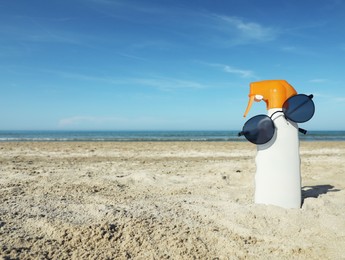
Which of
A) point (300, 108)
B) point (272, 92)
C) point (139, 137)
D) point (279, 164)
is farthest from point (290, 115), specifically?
point (139, 137)

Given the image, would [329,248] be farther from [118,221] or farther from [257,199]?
[118,221]

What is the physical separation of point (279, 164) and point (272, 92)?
962 mm

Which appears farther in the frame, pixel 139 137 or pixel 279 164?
pixel 139 137

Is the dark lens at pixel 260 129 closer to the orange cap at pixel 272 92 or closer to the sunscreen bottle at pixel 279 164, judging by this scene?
the sunscreen bottle at pixel 279 164

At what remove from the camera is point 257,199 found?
159 inches

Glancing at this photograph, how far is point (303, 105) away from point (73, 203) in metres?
3.28

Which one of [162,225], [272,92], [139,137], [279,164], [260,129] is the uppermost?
[272,92]

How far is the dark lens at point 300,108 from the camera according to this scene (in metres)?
3.89

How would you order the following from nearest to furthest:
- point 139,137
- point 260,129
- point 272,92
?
point 260,129
point 272,92
point 139,137

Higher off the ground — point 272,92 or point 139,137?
point 272,92

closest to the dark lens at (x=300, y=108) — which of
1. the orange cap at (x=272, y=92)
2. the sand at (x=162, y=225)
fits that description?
the orange cap at (x=272, y=92)

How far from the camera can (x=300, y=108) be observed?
12.8ft

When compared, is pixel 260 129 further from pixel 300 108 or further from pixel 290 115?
pixel 300 108

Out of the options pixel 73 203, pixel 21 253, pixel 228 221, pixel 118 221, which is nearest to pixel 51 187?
pixel 73 203
